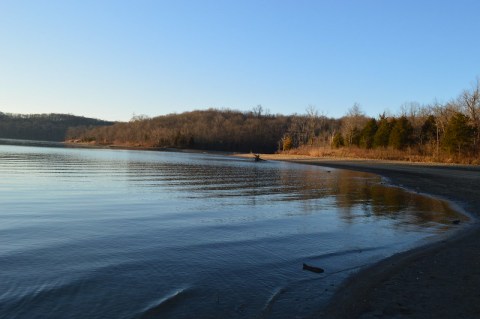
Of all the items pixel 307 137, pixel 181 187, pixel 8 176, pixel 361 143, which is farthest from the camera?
pixel 307 137

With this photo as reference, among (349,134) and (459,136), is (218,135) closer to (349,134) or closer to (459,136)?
(349,134)

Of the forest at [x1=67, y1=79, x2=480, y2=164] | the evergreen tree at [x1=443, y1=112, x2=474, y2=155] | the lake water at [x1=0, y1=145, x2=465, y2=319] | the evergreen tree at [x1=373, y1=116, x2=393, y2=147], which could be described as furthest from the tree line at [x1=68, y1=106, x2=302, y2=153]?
the lake water at [x1=0, y1=145, x2=465, y2=319]

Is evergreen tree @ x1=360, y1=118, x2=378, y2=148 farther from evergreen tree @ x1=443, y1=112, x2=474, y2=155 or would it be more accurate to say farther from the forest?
evergreen tree @ x1=443, y1=112, x2=474, y2=155

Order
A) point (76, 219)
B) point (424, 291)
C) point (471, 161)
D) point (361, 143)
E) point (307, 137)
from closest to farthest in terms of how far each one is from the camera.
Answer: point (424, 291), point (76, 219), point (471, 161), point (361, 143), point (307, 137)

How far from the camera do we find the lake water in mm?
6438

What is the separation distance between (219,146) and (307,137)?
36.4 metres

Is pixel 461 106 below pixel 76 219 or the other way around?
the other way around

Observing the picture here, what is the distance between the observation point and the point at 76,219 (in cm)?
1361

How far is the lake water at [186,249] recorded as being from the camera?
6.44 metres

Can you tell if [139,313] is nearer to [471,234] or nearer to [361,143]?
[471,234]

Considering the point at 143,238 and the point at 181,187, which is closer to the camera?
the point at 143,238

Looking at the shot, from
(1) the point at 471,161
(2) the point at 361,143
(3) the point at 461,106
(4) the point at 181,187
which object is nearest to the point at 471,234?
(4) the point at 181,187

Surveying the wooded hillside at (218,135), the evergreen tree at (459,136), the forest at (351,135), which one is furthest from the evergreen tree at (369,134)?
the wooded hillside at (218,135)

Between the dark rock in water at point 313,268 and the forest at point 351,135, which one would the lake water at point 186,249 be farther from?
the forest at point 351,135
